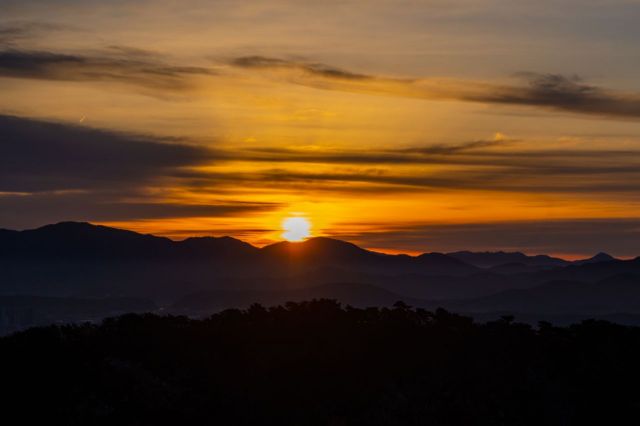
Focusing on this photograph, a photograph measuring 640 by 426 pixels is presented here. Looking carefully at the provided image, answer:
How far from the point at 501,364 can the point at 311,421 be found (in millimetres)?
9738

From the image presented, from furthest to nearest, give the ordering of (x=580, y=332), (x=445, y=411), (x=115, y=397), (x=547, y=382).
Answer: (x=580, y=332) < (x=547, y=382) < (x=445, y=411) < (x=115, y=397)

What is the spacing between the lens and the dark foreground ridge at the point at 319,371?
36.4 metres

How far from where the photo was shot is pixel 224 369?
40781mm

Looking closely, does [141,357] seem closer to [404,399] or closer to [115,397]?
[115,397]

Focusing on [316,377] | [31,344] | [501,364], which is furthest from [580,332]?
[31,344]

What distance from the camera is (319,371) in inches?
1609

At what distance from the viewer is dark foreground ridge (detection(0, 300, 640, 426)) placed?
119 feet

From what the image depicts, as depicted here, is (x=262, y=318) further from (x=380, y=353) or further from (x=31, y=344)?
(x=31, y=344)

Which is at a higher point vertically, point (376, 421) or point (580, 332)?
point (580, 332)

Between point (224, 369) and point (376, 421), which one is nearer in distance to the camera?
point (376, 421)

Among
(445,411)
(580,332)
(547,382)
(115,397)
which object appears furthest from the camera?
(580,332)

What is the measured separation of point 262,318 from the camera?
47375 millimetres

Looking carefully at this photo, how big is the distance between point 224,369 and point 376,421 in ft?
23.4

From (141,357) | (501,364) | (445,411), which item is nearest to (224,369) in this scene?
(141,357)
